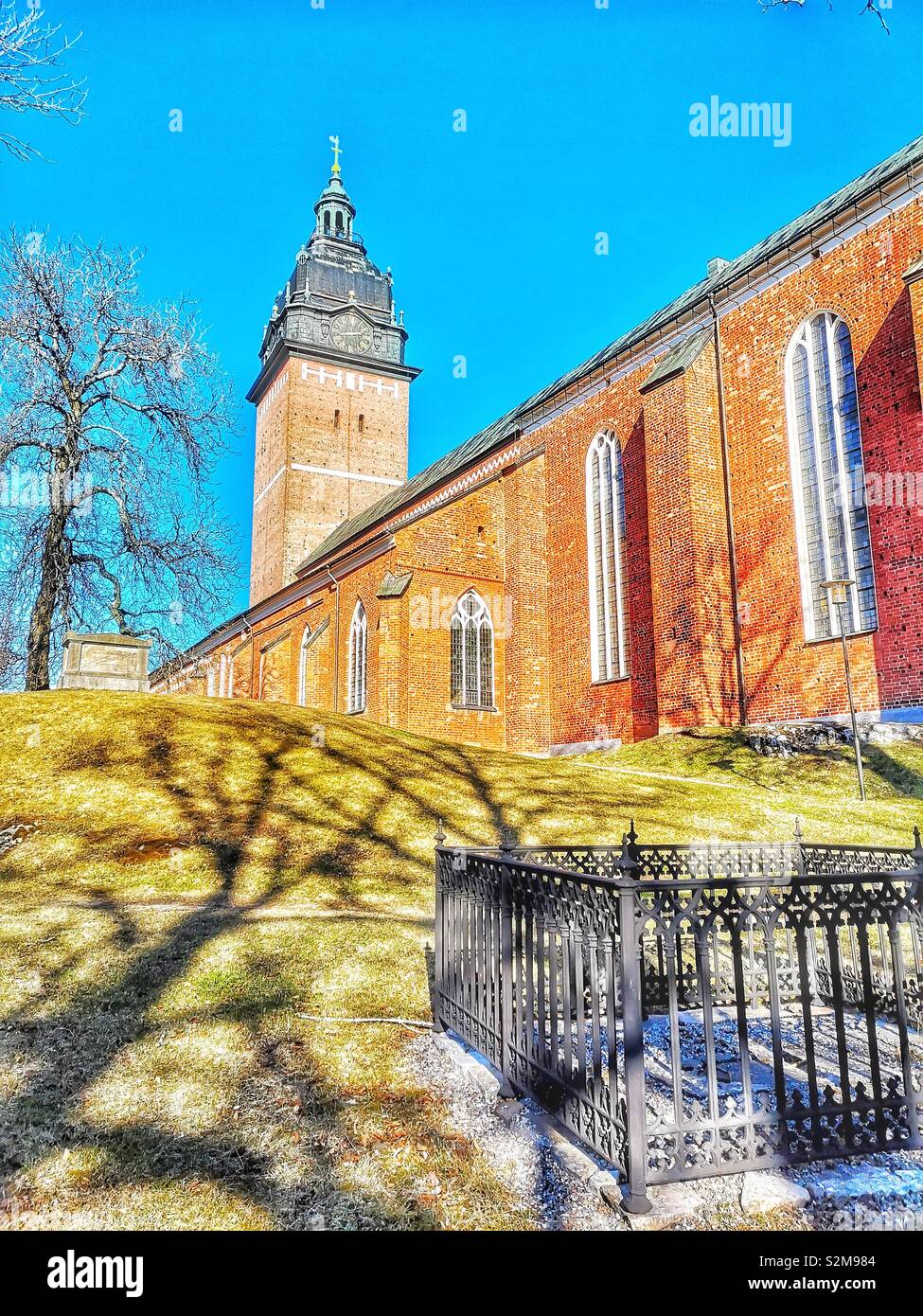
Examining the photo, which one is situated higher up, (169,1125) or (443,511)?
(443,511)

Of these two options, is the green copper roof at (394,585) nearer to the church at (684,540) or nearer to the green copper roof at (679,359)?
the church at (684,540)

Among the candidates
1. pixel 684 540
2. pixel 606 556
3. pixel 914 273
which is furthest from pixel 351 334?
pixel 914 273

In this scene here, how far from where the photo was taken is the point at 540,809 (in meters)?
11.8

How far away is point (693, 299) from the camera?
1894cm

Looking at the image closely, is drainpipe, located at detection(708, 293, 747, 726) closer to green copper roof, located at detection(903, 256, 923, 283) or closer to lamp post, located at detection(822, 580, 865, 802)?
lamp post, located at detection(822, 580, 865, 802)

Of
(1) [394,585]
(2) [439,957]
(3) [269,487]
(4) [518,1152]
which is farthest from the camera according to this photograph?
(3) [269,487]

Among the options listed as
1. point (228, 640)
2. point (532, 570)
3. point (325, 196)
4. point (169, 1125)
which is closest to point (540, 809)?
point (169, 1125)

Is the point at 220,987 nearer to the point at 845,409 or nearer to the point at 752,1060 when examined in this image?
the point at 752,1060

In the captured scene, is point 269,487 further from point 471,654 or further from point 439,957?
point 439,957

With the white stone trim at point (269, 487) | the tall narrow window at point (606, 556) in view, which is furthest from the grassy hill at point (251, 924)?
the white stone trim at point (269, 487)

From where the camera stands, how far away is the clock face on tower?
4191 centimetres

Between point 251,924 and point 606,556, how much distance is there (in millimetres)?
15295

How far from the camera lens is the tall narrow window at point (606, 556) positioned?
64.0 ft

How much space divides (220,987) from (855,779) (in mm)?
10524
